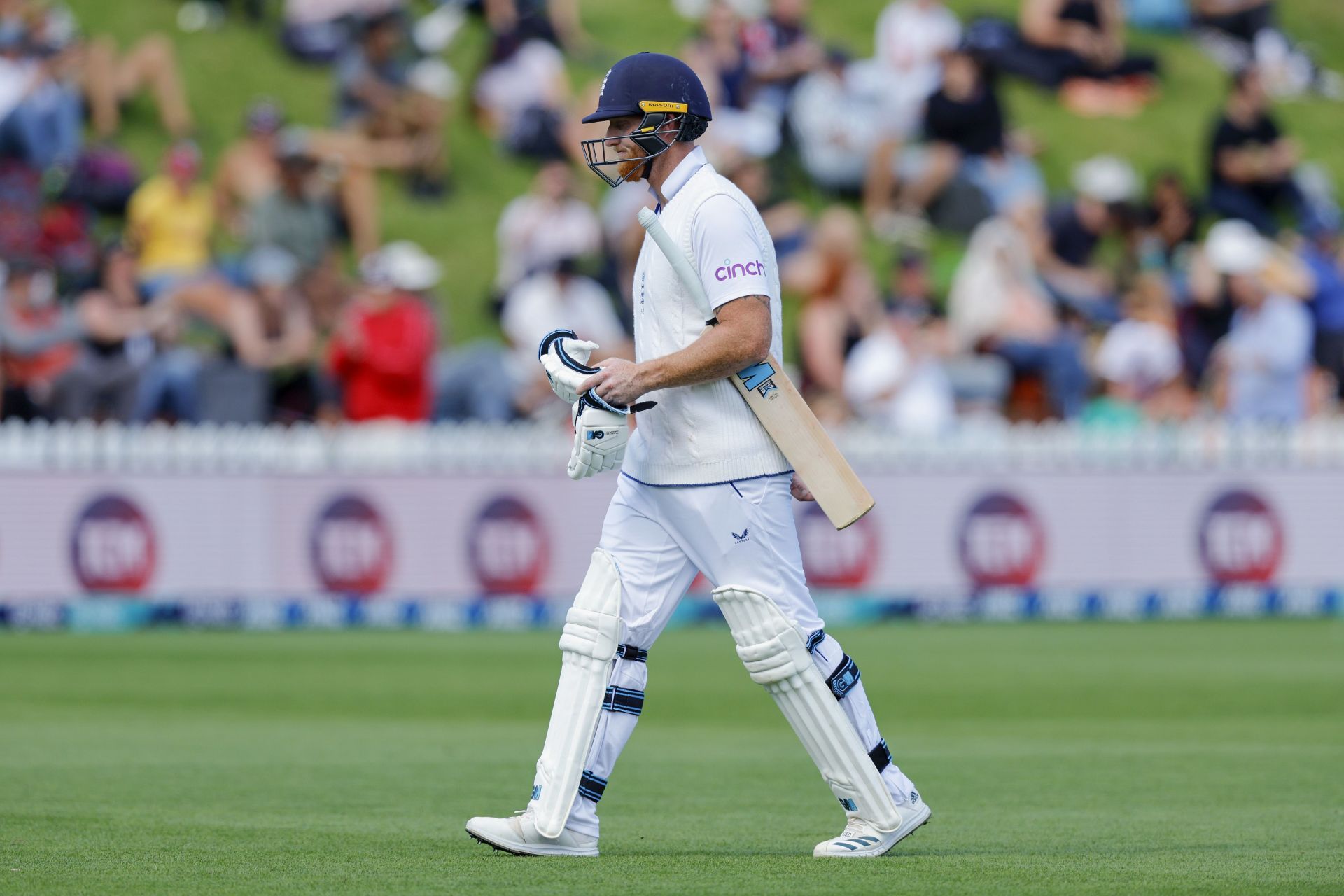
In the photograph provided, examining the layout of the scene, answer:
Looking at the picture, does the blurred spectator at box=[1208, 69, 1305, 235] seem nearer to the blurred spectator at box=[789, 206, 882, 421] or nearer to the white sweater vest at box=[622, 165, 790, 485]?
the blurred spectator at box=[789, 206, 882, 421]

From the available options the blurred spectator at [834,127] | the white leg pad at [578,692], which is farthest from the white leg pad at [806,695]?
the blurred spectator at [834,127]

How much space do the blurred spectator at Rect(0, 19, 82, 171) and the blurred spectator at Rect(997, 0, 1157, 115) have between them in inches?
401

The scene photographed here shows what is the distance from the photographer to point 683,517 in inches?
237

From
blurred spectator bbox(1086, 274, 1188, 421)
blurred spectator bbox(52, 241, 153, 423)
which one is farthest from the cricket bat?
blurred spectator bbox(1086, 274, 1188, 421)

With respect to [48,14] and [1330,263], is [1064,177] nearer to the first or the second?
[1330,263]

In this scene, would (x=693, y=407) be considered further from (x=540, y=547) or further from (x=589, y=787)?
(x=540, y=547)

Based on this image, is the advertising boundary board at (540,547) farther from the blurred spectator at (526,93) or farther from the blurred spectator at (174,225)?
the blurred spectator at (526,93)

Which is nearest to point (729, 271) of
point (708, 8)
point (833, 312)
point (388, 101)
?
point (833, 312)

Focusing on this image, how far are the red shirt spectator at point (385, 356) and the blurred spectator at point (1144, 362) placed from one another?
18.5 feet

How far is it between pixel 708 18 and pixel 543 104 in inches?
79.8

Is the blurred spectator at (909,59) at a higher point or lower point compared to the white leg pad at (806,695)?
higher

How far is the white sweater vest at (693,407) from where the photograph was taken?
6.00m

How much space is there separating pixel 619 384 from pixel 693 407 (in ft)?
0.87

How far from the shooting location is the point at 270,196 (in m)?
17.7
